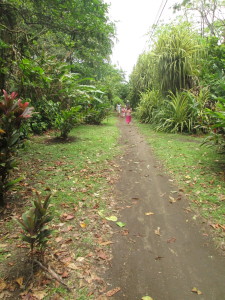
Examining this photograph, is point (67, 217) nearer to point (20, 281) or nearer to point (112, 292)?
point (20, 281)

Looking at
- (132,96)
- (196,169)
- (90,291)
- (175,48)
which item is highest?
(175,48)

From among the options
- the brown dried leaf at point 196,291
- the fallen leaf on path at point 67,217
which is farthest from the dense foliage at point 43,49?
the brown dried leaf at point 196,291

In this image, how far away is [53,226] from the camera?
8.87ft

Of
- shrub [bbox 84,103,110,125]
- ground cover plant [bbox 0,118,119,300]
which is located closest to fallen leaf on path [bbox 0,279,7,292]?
ground cover plant [bbox 0,118,119,300]

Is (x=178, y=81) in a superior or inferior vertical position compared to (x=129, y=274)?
superior

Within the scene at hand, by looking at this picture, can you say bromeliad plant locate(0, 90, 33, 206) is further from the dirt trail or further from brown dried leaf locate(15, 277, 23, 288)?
the dirt trail

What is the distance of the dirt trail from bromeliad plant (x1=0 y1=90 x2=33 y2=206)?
1.72 m

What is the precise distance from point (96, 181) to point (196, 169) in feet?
7.63

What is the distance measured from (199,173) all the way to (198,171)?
0.11m

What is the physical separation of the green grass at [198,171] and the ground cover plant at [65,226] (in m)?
1.49

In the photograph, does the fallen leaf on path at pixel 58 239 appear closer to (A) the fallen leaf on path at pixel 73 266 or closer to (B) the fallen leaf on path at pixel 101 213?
(A) the fallen leaf on path at pixel 73 266

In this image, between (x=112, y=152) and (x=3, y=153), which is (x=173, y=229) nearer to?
(x=3, y=153)

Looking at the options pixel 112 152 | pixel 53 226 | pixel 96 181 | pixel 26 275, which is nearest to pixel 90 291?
pixel 26 275

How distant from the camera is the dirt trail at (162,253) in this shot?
1968mm
